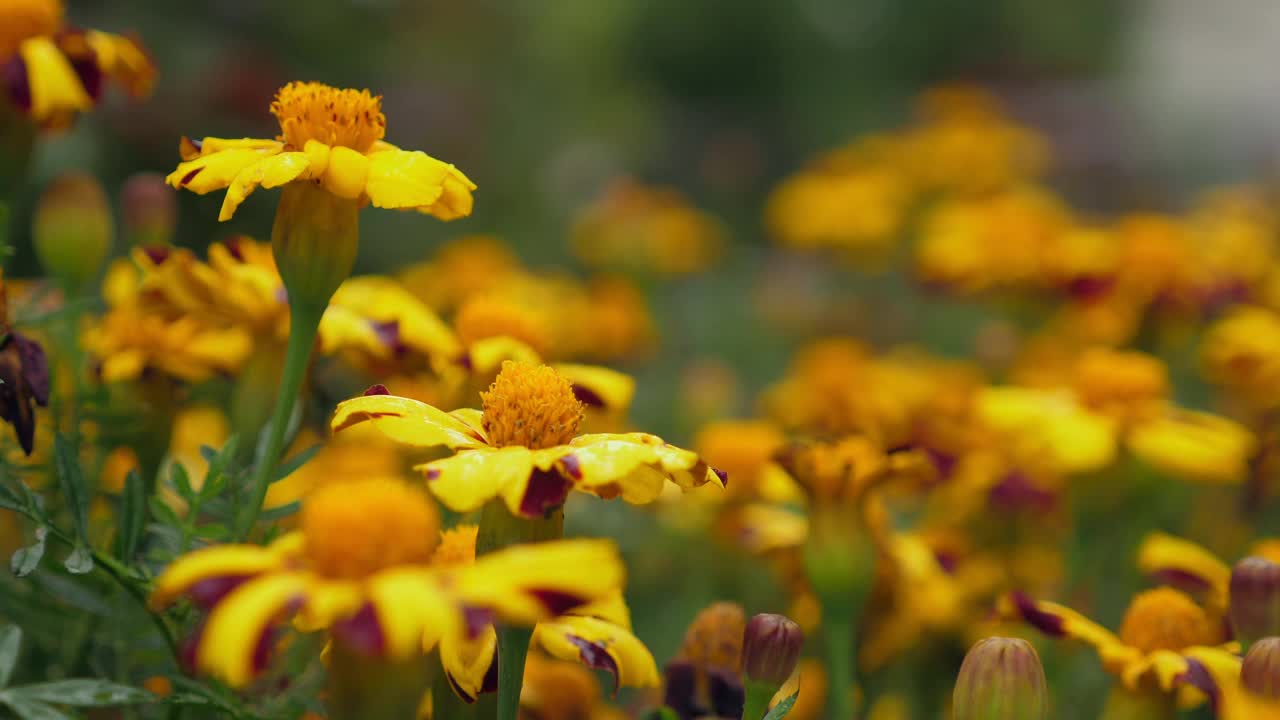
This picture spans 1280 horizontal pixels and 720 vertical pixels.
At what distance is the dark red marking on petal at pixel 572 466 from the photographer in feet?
2.28

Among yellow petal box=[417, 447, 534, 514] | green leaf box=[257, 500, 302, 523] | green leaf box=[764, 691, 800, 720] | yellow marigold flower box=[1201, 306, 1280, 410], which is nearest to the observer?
yellow petal box=[417, 447, 534, 514]

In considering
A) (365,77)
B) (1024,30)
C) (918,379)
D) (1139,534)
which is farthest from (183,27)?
(1024,30)

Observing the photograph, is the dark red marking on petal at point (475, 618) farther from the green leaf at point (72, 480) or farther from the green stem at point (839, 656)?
the green stem at point (839, 656)

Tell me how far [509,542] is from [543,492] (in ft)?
0.15

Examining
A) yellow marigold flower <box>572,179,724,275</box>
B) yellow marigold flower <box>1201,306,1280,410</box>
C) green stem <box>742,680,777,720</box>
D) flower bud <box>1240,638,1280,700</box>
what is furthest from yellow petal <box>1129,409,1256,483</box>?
yellow marigold flower <box>572,179,724,275</box>

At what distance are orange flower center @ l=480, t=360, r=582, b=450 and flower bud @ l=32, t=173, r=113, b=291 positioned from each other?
0.56 m

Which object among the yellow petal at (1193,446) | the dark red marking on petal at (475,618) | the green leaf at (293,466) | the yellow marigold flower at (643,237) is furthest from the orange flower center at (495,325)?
the yellow marigold flower at (643,237)

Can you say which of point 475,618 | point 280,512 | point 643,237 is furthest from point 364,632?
point 643,237

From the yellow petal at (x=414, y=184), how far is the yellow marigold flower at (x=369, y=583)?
212 millimetres

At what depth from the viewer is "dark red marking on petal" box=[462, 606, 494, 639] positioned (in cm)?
54

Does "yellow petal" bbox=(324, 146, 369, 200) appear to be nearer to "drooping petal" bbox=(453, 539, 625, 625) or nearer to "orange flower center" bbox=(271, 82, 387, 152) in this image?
"orange flower center" bbox=(271, 82, 387, 152)

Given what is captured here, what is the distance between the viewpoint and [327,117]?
832 millimetres

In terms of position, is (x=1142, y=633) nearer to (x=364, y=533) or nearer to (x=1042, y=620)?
(x=1042, y=620)

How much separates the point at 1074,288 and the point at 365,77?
8.25 ft
